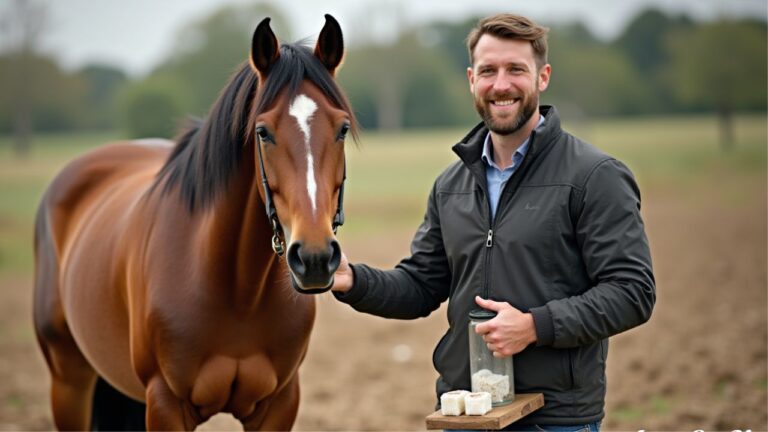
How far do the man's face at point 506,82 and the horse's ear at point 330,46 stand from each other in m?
0.51

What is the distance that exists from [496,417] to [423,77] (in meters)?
35.2

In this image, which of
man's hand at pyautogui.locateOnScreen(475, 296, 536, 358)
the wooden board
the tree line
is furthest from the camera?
the tree line

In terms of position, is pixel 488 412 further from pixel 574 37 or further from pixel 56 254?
pixel 574 37

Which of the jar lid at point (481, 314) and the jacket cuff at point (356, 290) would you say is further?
the jacket cuff at point (356, 290)

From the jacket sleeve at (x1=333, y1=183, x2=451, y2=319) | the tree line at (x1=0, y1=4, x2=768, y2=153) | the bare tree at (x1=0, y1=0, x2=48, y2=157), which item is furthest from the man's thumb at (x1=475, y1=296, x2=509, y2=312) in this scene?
the bare tree at (x1=0, y1=0, x2=48, y2=157)

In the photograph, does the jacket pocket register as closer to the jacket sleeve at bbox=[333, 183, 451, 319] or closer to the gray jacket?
the gray jacket

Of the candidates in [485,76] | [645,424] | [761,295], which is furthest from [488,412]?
[761,295]

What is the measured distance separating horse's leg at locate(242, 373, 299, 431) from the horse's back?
69cm

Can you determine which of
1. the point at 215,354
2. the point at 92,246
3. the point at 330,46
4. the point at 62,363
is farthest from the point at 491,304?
the point at 62,363

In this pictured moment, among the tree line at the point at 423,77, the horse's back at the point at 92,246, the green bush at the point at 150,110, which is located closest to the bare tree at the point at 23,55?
the tree line at the point at 423,77

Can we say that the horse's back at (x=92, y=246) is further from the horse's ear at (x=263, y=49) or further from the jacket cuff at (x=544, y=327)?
the jacket cuff at (x=544, y=327)

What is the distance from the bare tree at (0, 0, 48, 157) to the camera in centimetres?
2162

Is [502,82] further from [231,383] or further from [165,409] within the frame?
[165,409]

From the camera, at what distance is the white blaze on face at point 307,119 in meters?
2.45
